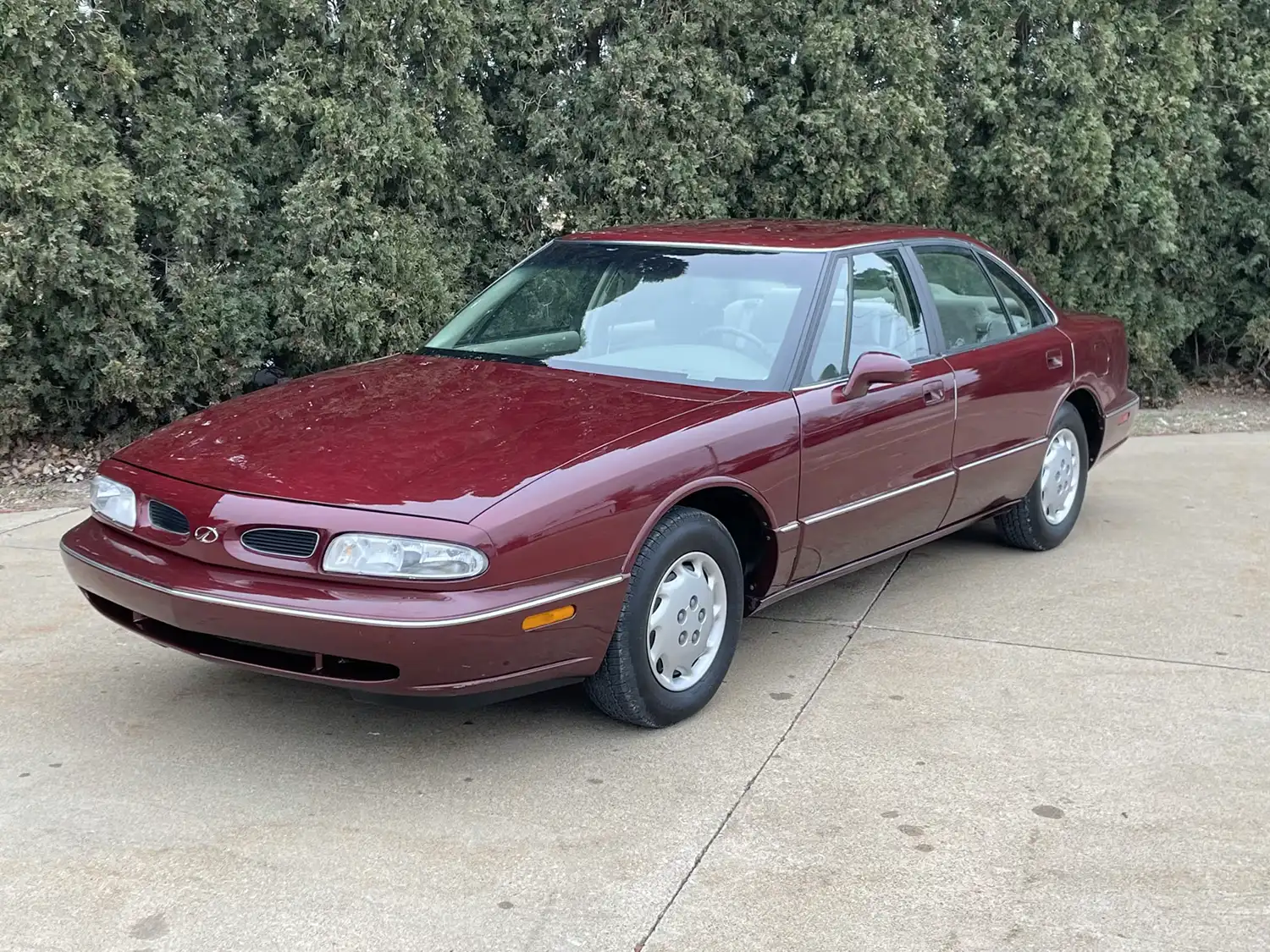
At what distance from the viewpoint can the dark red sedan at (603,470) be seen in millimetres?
3396

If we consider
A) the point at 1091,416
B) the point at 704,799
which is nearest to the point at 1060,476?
the point at 1091,416

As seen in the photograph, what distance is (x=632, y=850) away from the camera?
3318 millimetres

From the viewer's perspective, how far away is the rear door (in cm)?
521

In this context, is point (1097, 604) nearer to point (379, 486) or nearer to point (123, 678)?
point (379, 486)

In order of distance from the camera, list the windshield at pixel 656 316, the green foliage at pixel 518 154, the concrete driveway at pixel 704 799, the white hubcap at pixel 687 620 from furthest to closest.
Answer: the green foliage at pixel 518 154 → the windshield at pixel 656 316 → the white hubcap at pixel 687 620 → the concrete driveway at pixel 704 799

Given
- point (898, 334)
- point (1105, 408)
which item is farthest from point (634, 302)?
point (1105, 408)

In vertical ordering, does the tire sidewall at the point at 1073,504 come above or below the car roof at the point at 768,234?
below

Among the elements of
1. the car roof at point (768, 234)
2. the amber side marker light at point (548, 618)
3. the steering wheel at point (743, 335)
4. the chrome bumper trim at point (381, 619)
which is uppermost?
the car roof at point (768, 234)

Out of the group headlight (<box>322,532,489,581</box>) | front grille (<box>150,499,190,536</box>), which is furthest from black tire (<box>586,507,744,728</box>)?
front grille (<box>150,499,190,536</box>)

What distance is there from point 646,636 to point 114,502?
1665 millimetres

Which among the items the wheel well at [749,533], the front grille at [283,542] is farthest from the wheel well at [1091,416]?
the front grille at [283,542]

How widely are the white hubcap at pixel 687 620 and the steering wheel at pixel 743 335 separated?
0.85m

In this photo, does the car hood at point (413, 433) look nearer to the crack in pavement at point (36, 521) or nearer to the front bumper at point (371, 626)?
the front bumper at point (371, 626)

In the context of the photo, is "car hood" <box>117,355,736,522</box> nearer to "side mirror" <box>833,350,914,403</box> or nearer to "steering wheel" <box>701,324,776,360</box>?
"steering wheel" <box>701,324,776,360</box>
